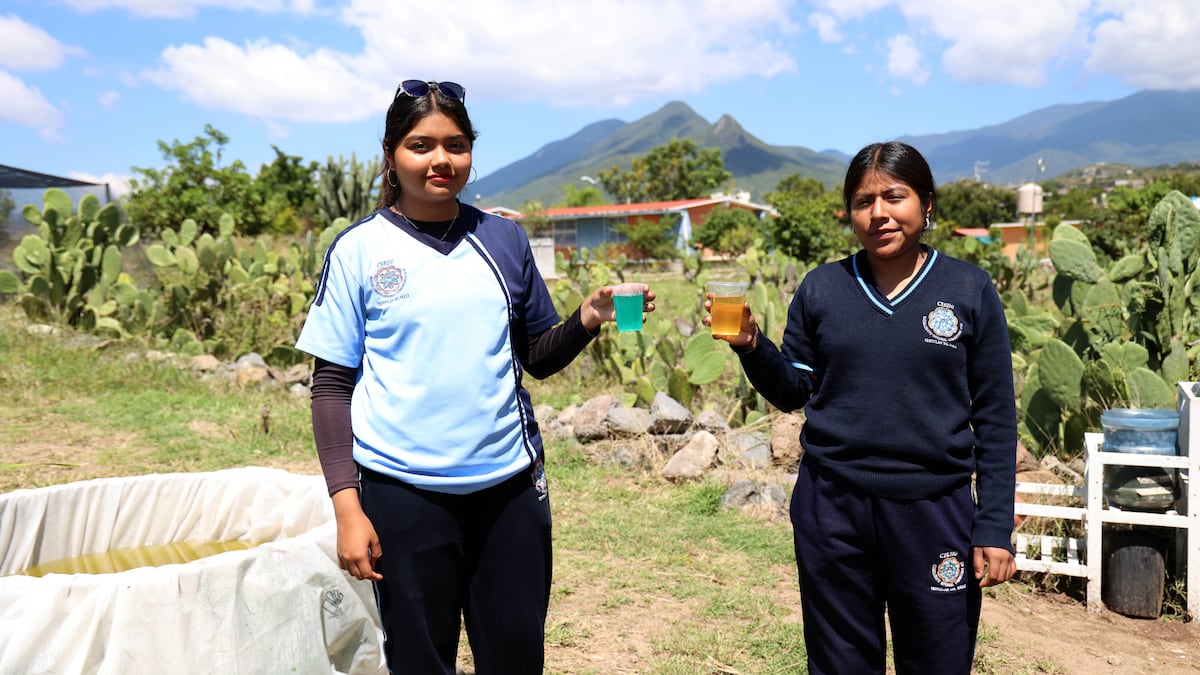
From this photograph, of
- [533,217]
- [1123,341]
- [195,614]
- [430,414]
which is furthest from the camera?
[533,217]

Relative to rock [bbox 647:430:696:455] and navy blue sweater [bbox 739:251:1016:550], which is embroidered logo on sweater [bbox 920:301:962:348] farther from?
rock [bbox 647:430:696:455]

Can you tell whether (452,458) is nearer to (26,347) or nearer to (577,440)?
(577,440)

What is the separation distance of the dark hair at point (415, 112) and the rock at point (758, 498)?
3228 millimetres

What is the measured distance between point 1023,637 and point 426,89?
280 cm

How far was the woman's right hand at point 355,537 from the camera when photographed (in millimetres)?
1764

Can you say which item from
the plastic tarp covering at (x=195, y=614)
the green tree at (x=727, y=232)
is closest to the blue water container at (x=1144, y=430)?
the plastic tarp covering at (x=195, y=614)

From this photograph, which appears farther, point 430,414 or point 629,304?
point 629,304

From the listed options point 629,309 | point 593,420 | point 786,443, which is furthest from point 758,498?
point 629,309

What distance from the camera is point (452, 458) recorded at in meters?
1.76

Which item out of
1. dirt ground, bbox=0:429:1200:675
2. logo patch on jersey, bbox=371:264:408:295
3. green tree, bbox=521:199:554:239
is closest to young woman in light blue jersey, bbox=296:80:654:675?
logo patch on jersey, bbox=371:264:408:295

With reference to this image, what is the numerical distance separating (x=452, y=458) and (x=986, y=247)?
55.9ft

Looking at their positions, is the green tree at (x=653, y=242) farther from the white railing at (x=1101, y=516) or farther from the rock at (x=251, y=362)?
the white railing at (x=1101, y=516)

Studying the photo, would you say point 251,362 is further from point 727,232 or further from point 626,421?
point 727,232

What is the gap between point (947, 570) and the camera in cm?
189
